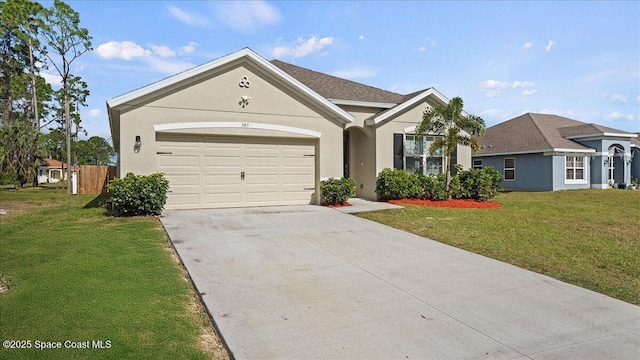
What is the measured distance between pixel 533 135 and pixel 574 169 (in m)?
3.14

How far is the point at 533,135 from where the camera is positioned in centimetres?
2466

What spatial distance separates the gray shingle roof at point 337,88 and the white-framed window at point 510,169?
39.9ft

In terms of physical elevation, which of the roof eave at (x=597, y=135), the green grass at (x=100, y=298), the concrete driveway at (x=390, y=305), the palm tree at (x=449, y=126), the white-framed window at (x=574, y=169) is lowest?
the concrete driveway at (x=390, y=305)

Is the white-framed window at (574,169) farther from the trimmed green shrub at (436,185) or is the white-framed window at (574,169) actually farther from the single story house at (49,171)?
the single story house at (49,171)

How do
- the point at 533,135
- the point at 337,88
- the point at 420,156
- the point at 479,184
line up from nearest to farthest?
the point at 479,184 → the point at 420,156 → the point at 337,88 → the point at 533,135

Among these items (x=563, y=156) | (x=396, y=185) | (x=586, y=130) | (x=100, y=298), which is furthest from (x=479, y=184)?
(x=100, y=298)

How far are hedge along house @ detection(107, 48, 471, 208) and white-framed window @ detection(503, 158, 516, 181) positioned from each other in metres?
14.2

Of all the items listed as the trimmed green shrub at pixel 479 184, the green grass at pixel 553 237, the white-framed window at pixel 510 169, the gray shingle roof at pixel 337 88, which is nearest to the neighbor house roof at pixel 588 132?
the white-framed window at pixel 510 169

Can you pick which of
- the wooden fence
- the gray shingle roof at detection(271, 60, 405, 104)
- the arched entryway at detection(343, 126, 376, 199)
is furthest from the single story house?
the arched entryway at detection(343, 126, 376, 199)

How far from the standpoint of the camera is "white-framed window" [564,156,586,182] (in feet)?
76.8

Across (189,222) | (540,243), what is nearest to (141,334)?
(189,222)

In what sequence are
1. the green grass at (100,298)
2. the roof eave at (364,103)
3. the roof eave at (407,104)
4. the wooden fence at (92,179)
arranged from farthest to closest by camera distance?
the wooden fence at (92,179)
the roof eave at (364,103)
the roof eave at (407,104)
the green grass at (100,298)

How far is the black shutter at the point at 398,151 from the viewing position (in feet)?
50.5

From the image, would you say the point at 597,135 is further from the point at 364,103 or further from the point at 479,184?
the point at 364,103
